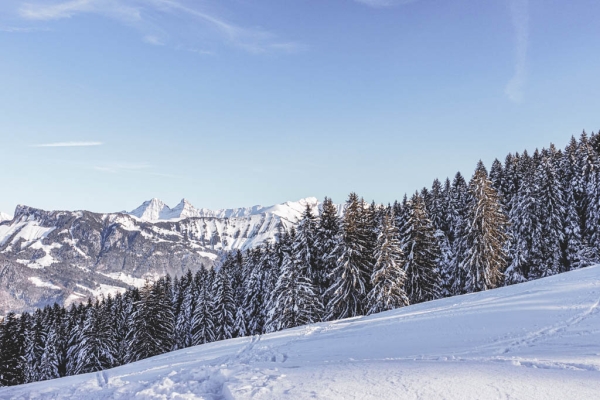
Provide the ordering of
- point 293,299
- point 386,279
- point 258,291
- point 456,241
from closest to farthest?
1. point 386,279
2. point 293,299
3. point 456,241
4. point 258,291

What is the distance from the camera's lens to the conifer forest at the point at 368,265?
32.0m

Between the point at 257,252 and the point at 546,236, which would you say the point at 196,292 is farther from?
the point at 546,236

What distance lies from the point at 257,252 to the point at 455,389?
153 ft

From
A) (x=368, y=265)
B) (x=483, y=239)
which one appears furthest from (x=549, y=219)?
(x=368, y=265)

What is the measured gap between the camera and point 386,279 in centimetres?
3042

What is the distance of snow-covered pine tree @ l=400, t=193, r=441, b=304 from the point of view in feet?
115

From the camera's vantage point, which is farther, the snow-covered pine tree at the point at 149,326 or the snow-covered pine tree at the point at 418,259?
the snow-covered pine tree at the point at 149,326

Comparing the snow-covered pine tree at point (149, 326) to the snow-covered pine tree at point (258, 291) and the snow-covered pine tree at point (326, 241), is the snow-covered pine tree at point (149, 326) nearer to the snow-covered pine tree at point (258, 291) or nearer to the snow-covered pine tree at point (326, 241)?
the snow-covered pine tree at point (258, 291)

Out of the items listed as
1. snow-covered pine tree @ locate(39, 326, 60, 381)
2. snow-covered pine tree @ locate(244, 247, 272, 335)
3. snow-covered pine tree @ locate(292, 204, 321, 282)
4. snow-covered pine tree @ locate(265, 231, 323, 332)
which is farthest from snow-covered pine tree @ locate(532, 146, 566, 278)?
snow-covered pine tree @ locate(39, 326, 60, 381)

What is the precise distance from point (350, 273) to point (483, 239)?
1397 cm

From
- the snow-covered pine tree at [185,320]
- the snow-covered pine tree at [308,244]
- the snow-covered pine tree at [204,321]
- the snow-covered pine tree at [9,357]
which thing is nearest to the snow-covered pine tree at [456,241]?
the snow-covered pine tree at [308,244]

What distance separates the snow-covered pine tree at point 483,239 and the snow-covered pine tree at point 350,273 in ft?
36.3

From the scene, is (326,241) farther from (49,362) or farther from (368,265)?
(49,362)

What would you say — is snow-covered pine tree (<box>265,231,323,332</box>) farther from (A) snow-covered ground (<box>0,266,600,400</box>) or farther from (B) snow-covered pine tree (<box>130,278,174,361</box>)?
(B) snow-covered pine tree (<box>130,278,174,361</box>)
